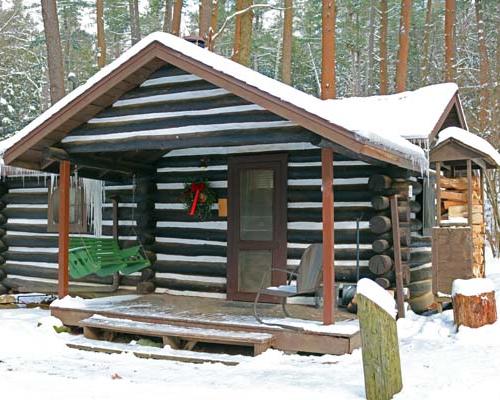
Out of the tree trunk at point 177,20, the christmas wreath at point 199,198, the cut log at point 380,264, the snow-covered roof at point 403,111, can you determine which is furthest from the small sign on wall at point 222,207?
the tree trunk at point 177,20

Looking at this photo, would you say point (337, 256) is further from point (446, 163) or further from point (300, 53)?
point (300, 53)

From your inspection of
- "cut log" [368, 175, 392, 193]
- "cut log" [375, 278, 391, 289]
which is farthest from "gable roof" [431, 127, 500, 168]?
"cut log" [375, 278, 391, 289]

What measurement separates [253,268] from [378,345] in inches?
174

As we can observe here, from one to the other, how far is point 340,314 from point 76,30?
25658 mm

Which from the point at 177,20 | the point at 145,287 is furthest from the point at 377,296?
the point at 177,20

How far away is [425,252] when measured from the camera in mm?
10148

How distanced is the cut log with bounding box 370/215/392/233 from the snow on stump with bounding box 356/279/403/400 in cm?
331

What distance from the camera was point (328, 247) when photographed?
6914mm

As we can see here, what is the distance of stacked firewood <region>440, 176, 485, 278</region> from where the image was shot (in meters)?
9.30

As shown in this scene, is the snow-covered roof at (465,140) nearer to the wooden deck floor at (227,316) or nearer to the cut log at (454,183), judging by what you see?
the cut log at (454,183)

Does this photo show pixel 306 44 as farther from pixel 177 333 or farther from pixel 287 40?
pixel 177 333

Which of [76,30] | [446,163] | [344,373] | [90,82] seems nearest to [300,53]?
[76,30]

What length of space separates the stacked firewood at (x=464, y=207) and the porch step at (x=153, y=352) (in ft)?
13.7

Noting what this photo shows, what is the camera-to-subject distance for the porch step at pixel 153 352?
662 cm
